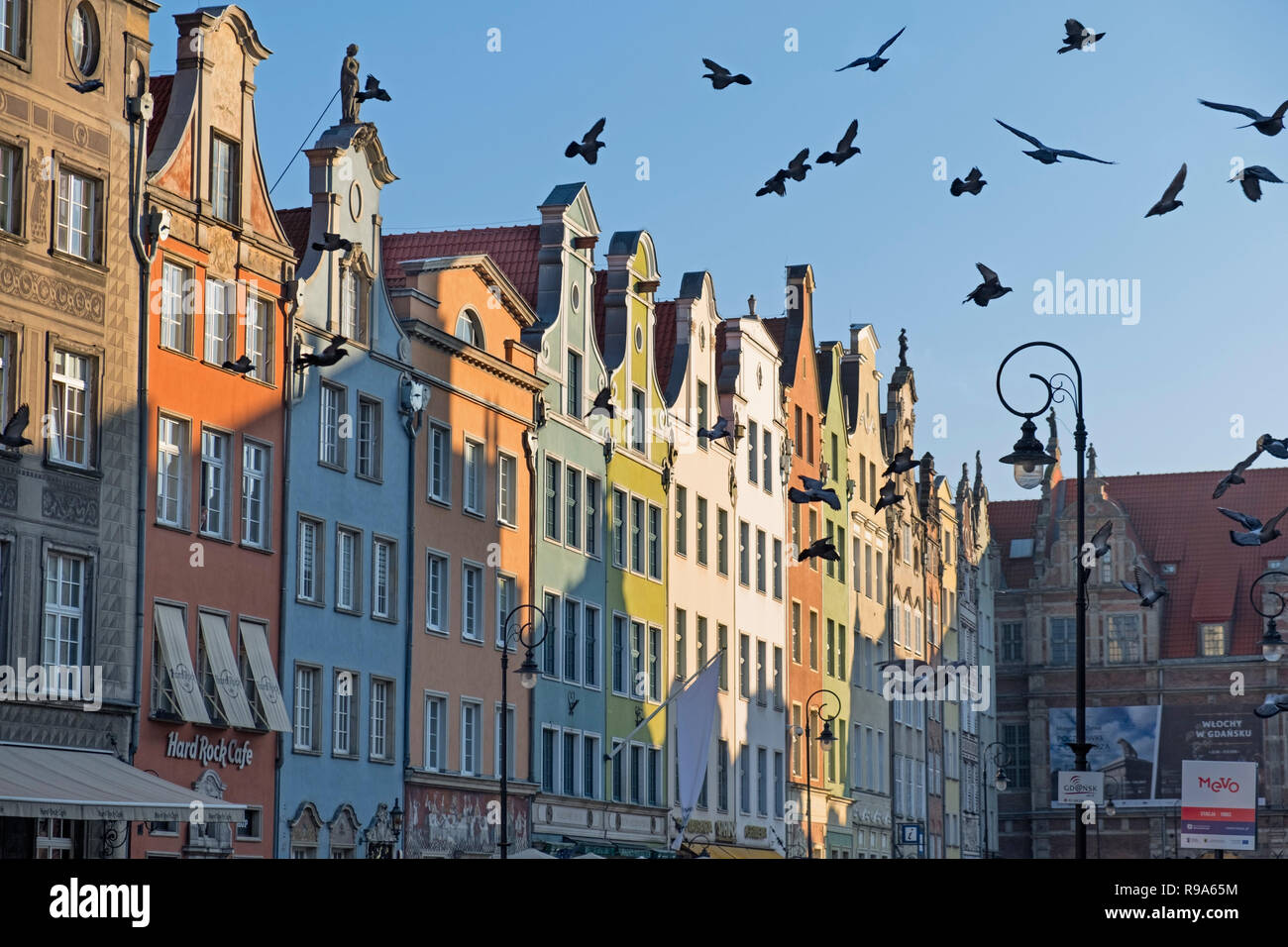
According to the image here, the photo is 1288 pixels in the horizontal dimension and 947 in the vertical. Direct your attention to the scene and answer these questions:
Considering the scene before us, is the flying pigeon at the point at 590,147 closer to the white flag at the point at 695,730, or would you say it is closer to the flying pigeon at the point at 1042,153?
the flying pigeon at the point at 1042,153

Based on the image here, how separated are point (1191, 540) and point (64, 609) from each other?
246ft

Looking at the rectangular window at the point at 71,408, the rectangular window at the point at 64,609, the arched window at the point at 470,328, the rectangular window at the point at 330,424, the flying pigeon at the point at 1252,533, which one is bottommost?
the rectangular window at the point at 64,609

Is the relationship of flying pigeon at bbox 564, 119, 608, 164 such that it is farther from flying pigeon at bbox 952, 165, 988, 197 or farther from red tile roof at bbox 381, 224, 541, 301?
red tile roof at bbox 381, 224, 541, 301

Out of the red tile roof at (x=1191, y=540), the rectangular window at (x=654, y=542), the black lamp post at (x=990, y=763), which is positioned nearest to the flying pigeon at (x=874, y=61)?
the rectangular window at (x=654, y=542)

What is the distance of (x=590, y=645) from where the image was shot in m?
50.7

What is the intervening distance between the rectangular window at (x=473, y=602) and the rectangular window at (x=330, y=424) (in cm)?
560

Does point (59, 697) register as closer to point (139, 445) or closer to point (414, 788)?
point (139, 445)

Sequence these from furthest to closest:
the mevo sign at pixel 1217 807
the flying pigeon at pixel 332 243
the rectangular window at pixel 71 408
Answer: the mevo sign at pixel 1217 807
the flying pigeon at pixel 332 243
the rectangular window at pixel 71 408

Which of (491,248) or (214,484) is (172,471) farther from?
(491,248)

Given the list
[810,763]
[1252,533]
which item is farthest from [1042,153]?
[810,763]

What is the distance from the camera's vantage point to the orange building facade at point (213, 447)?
3441 cm

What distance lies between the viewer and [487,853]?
4481 centimetres

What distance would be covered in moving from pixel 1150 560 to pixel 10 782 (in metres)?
76.0
